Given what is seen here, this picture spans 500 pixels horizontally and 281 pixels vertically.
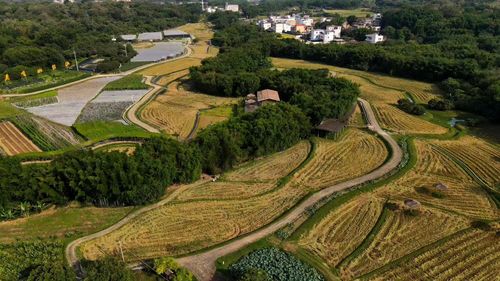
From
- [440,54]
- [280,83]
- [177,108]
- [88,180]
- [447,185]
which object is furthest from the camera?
[440,54]

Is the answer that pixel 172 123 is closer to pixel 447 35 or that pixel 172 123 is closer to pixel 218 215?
pixel 218 215

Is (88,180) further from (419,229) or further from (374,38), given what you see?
(374,38)

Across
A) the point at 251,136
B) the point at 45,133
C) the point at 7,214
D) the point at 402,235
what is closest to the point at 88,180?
the point at 7,214

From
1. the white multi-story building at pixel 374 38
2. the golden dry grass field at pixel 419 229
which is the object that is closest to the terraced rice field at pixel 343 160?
the golden dry grass field at pixel 419 229

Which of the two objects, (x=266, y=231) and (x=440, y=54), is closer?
(x=266, y=231)

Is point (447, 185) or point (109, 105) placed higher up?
point (109, 105)

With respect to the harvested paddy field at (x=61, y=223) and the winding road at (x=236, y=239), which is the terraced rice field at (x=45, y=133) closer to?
the harvested paddy field at (x=61, y=223)

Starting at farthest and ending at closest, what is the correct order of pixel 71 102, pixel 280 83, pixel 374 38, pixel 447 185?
pixel 374 38 → pixel 71 102 → pixel 280 83 → pixel 447 185
